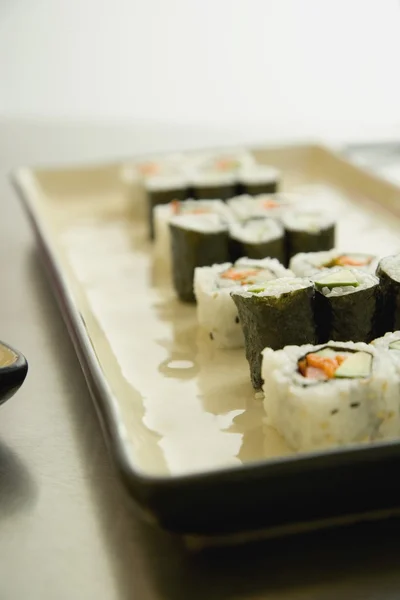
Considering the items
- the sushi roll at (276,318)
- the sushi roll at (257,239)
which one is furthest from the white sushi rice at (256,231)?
the sushi roll at (276,318)

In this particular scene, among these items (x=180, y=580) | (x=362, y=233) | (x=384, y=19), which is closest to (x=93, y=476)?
(x=180, y=580)

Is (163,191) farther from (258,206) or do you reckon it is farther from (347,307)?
(347,307)

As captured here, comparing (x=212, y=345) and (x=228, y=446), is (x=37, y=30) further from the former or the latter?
(x=228, y=446)

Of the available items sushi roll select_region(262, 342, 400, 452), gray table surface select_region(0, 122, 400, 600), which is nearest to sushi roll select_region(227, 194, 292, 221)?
gray table surface select_region(0, 122, 400, 600)

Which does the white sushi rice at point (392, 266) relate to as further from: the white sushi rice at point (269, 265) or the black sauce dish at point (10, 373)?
the black sauce dish at point (10, 373)

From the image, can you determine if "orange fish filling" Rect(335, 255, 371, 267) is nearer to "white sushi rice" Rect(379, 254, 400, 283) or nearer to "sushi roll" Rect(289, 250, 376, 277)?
"sushi roll" Rect(289, 250, 376, 277)

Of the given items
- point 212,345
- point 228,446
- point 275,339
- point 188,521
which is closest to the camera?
point 188,521
